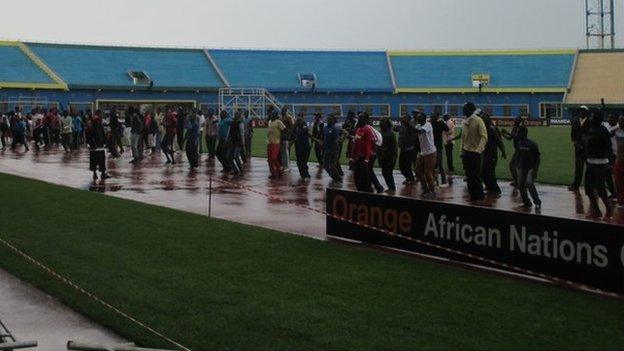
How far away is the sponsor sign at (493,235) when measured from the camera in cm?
923

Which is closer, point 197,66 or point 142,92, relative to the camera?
point 142,92

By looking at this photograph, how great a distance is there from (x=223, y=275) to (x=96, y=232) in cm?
415

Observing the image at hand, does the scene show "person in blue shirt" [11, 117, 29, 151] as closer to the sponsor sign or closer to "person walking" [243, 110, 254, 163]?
"person walking" [243, 110, 254, 163]

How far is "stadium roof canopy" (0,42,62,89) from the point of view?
230 feet

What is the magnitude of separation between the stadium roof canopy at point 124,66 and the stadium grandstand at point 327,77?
0.10 m

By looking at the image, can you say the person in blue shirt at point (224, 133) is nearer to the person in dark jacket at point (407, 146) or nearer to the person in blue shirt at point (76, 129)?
the person in dark jacket at point (407, 146)

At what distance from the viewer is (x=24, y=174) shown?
25734mm

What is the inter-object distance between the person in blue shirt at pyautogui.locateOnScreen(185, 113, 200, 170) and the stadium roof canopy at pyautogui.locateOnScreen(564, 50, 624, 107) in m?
57.5

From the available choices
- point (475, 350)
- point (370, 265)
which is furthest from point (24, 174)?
point (475, 350)

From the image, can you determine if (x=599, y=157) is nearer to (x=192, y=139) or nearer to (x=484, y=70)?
(x=192, y=139)

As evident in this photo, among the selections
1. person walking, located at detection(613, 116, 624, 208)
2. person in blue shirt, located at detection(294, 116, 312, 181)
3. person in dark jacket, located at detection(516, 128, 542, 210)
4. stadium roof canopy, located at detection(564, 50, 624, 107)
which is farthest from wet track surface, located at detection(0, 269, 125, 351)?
stadium roof canopy, located at detection(564, 50, 624, 107)

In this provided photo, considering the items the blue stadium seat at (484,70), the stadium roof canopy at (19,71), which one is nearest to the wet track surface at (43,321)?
the stadium roof canopy at (19,71)

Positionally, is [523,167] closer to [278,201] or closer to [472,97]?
[278,201]

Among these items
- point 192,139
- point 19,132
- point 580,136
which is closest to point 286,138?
point 192,139
